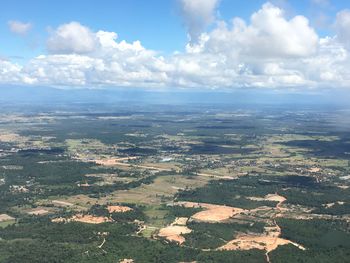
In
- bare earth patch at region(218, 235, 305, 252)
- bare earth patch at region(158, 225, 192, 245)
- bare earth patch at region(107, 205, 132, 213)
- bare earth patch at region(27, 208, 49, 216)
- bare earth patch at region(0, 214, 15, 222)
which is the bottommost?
bare earth patch at region(0, 214, 15, 222)

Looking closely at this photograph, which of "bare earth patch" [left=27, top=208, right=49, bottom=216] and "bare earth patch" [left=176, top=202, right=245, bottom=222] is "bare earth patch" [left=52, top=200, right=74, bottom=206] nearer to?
"bare earth patch" [left=27, top=208, right=49, bottom=216]

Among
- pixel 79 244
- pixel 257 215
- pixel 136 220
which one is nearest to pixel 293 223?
pixel 257 215

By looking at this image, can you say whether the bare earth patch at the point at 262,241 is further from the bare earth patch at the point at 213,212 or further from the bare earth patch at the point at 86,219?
the bare earth patch at the point at 86,219

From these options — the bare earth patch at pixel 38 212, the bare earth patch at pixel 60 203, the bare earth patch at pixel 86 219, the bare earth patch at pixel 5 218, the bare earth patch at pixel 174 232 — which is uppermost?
the bare earth patch at pixel 86 219

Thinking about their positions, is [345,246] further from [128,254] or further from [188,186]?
[188,186]

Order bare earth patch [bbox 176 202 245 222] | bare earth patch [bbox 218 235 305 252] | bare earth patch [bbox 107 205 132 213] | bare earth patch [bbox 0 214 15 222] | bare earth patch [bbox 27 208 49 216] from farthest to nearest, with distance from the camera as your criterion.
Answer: bare earth patch [bbox 107 205 132 213]
bare earth patch [bbox 27 208 49 216]
bare earth patch [bbox 176 202 245 222]
bare earth patch [bbox 0 214 15 222]
bare earth patch [bbox 218 235 305 252]

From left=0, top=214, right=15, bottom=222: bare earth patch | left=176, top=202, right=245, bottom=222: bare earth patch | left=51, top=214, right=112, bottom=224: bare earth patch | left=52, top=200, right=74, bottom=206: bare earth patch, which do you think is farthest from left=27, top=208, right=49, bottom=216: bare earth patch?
left=176, top=202, right=245, bottom=222: bare earth patch

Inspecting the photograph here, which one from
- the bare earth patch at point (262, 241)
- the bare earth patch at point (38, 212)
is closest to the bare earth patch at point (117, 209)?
the bare earth patch at point (38, 212)

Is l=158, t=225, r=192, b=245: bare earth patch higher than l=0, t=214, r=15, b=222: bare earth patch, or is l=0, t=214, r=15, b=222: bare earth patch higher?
l=158, t=225, r=192, b=245: bare earth patch
